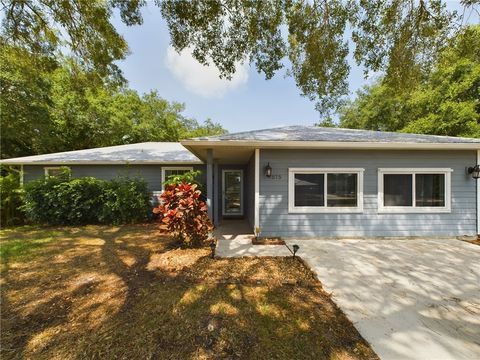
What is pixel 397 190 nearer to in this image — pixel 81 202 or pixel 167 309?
pixel 167 309

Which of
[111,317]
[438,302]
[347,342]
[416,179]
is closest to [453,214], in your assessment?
[416,179]

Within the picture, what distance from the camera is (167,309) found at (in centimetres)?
274

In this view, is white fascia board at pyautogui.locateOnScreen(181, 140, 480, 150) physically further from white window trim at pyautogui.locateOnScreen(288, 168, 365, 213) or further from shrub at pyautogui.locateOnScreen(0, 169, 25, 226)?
shrub at pyautogui.locateOnScreen(0, 169, 25, 226)

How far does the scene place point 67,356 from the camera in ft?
6.64

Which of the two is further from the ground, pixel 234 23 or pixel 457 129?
pixel 234 23

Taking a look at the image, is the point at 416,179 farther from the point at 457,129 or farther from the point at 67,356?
the point at 457,129

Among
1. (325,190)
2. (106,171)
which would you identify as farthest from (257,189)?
(106,171)

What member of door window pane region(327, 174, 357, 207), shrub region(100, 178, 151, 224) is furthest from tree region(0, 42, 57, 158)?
door window pane region(327, 174, 357, 207)

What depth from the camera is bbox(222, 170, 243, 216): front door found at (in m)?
9.85

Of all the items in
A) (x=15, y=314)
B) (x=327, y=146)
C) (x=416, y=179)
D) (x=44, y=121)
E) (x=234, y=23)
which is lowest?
(x=15, y=314)

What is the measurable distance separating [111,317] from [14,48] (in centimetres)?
816

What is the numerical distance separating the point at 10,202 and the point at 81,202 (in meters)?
Answer: 2.72

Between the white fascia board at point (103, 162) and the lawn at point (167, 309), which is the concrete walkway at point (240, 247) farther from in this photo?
the white fascia board at point (103, 162)

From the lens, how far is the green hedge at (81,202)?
25.3ft
